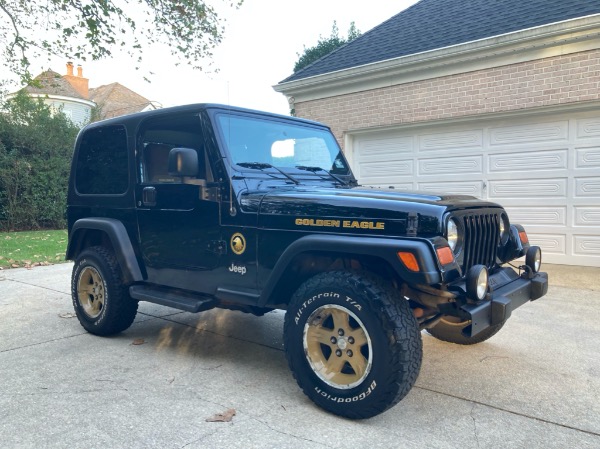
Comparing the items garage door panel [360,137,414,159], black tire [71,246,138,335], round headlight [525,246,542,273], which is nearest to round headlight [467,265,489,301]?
round headlight [525,246,542,273]

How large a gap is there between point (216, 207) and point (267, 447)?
66.4 inches

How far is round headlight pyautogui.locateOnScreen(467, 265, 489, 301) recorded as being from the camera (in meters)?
2.63

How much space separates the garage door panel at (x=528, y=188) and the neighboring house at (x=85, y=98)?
15.1 meters

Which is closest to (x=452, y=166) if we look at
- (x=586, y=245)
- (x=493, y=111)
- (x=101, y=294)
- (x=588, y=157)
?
(x=493, y=111)

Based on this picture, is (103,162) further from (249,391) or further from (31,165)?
(31,165)

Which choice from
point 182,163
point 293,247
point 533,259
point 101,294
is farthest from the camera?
point 101,294

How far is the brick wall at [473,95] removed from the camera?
6902 millimetres

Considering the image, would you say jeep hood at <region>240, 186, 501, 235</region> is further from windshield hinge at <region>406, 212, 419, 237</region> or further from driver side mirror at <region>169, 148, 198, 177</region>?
driver side mirror at <region>169, 148, 198, 177</region>

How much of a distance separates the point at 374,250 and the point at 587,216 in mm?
5797

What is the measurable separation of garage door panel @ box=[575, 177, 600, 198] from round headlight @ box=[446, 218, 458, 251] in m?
5.28

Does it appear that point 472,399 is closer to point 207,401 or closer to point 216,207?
point 207,401

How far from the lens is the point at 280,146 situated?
393 cm

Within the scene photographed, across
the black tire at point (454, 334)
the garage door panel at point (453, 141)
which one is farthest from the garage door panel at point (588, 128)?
the black tire at point (454, 334)

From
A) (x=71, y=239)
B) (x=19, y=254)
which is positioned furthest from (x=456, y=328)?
(x=19, y=254)
